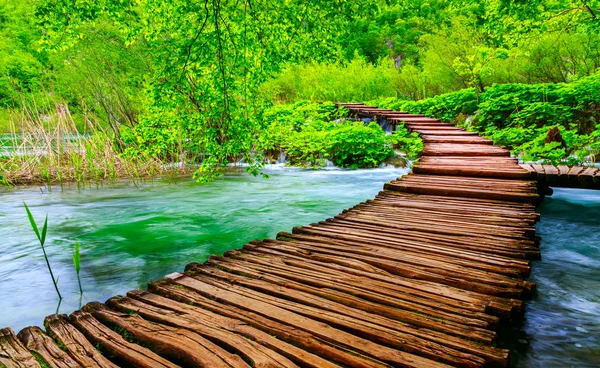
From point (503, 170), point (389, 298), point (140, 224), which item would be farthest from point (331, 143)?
point (389, 298)

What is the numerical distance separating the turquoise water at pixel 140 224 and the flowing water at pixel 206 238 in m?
0.02

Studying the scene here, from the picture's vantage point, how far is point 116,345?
192cm

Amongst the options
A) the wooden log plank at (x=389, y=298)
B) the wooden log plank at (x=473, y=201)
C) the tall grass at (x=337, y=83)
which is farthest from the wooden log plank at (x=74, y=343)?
the tall grass at (x=337, y=83)

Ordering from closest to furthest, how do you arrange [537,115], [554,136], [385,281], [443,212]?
[385,281]
[443,212]
[554,136]
[537,115]

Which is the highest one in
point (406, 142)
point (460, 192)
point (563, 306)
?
point (406, 142)

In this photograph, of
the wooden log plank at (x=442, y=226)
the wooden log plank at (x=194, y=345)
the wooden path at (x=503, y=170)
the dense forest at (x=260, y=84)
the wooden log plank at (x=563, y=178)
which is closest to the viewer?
the wooden log plank at (x=194, y=345)

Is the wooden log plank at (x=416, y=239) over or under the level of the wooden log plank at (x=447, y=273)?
over

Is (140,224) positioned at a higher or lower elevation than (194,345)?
lower

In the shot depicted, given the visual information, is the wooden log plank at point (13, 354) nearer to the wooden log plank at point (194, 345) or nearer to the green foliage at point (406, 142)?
the wooden log plank at point (194, 345)

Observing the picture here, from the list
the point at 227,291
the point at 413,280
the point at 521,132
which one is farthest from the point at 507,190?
the point at 521,132

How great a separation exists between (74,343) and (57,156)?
8.08 m

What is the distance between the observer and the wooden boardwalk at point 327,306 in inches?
72.1

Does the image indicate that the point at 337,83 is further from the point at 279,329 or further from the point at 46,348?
the point at 46,348

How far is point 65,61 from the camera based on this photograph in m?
11.2
